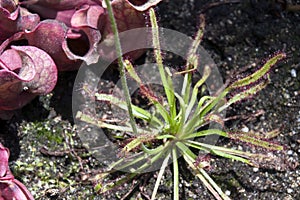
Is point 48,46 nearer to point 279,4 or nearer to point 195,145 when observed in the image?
point 195,145

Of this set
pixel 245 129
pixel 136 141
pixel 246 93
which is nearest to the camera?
pixel 136 141

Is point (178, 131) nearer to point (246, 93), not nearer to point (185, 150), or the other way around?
point (185, 150)

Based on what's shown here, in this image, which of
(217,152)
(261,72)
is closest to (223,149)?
(217,152)

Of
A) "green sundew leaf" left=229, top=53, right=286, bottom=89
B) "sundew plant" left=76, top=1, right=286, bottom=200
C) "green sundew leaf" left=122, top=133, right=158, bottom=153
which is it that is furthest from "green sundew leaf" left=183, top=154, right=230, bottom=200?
"green sundew leaf" left=229, top=53, right=286, bottom=89

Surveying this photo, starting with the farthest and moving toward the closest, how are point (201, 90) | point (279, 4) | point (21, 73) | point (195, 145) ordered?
1. point (279, 4)
2. point (201, 90)
3. point (195, 145)
4. point (21, 73)

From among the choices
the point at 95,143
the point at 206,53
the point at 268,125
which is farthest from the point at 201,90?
the point at 95,143

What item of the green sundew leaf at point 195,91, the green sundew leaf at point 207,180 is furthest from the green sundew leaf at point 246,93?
the green sundew leaf at point 207,180

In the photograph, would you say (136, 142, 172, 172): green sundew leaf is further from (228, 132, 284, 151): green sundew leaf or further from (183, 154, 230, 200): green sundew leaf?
(228, 132, 284, 151): green sundew leaf
